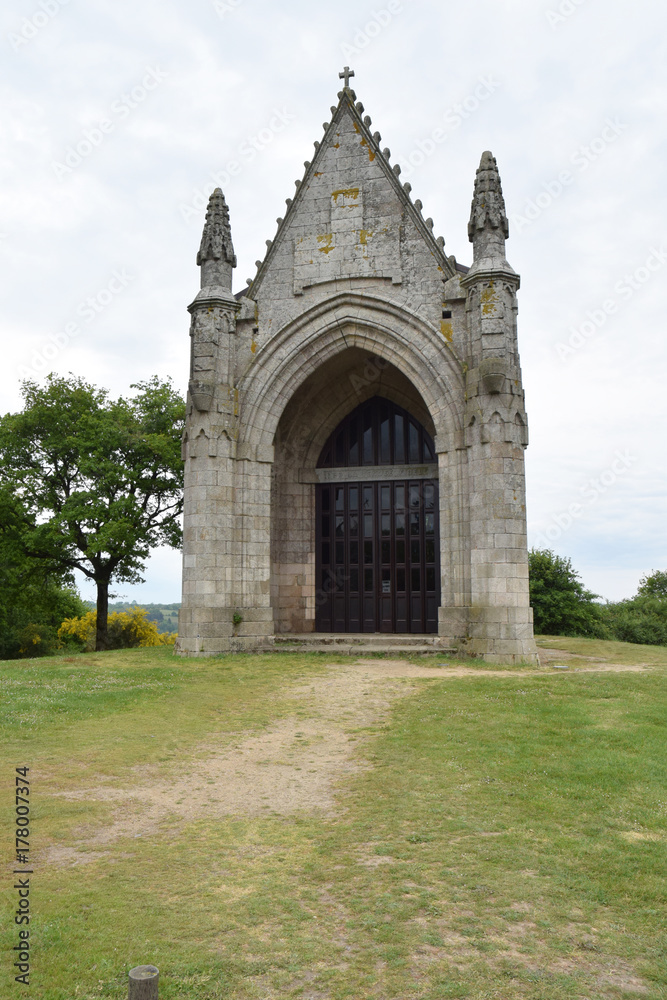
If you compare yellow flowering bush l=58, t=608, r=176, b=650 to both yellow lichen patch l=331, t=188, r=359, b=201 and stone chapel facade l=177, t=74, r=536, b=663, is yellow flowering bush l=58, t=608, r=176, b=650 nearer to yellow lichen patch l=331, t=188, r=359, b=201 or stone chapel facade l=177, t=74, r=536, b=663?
stone chapel facade l=177, t=74, r=536, b=663

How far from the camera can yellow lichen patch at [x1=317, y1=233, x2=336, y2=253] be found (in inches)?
690

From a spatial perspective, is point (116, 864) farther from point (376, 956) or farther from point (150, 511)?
point (150, 511)

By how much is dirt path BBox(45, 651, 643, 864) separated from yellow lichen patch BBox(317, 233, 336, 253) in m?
11.0

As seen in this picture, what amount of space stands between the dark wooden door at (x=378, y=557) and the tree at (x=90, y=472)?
5535mm

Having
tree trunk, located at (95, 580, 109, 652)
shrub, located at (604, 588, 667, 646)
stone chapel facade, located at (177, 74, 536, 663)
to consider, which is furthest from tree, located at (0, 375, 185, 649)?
shrub, located at (604, 588, 667, 646)

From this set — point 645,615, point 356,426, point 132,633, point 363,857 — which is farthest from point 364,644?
point 645,615

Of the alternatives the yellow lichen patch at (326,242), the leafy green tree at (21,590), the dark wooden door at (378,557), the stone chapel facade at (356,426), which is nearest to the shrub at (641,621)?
the dark wooden door at (378,557)

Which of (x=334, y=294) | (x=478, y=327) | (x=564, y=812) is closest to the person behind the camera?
(x=564, y=812)

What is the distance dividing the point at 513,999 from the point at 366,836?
2.11 metres

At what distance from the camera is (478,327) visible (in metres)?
15.5

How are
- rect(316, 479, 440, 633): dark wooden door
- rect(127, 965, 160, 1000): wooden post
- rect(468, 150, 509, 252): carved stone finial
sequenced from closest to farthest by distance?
rect(127, 965, 160, 1000): wooden post
rect(468, 150, 509, 252): carved stone finial
rect(316, 479, 440, 633): dark wooden door

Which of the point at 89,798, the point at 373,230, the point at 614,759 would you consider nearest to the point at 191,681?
the point at 89,798

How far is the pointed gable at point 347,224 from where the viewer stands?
55.8 feet

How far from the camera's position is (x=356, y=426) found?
20.7 m
